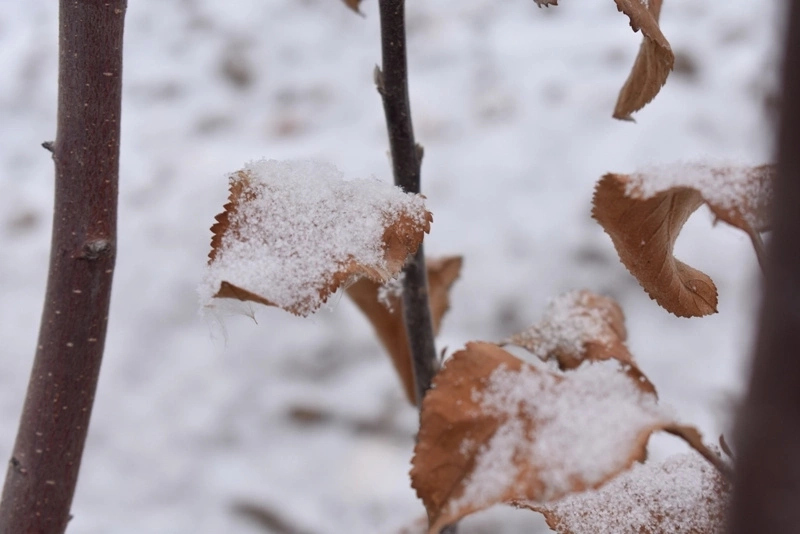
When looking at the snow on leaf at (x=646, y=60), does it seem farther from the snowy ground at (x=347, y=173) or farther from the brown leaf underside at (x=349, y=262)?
the snowy ground at (x=347, y=173)

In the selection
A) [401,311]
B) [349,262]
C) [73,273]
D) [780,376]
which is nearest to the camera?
[780,376]

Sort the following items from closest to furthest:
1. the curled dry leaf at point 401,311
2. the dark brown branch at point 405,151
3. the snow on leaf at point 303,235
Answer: the snow on leaf at point 303,235 < the dark brown branch at point 405,151 < the curled dry leaf at point 401,311

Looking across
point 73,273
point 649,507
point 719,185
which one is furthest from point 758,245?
point 73,273

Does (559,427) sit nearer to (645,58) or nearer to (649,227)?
(649,227)

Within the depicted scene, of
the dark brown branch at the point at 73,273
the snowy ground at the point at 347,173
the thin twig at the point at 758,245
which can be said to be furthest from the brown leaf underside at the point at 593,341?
the snowy ground at the point at 347,173

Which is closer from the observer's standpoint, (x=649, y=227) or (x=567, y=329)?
(x=649, y=227)

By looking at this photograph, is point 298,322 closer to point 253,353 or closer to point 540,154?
point 253,353

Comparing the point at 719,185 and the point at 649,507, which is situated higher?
the point at 719,185

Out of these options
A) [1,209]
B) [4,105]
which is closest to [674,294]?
[1,209]
